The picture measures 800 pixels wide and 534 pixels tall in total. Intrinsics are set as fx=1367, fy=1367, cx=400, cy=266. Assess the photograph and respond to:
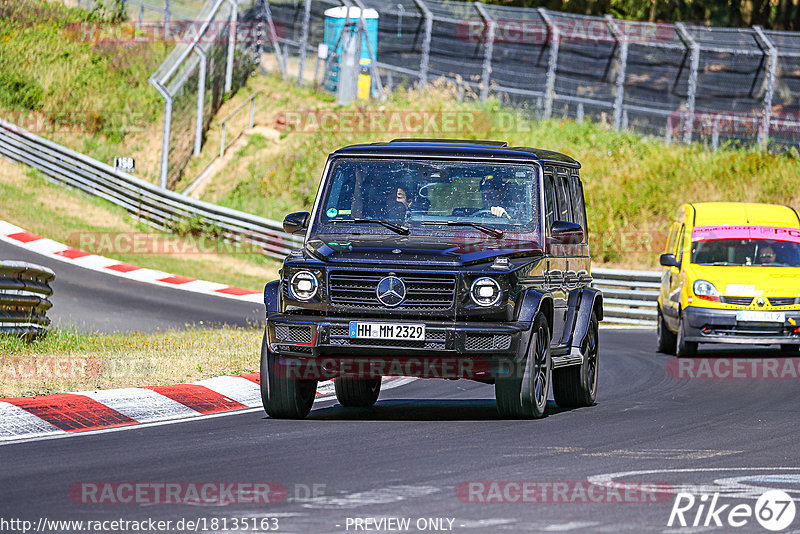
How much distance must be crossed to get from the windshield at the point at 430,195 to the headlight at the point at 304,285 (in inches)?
32.9

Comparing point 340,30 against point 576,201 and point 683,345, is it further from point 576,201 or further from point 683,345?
point 576,201

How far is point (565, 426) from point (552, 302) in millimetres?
1087

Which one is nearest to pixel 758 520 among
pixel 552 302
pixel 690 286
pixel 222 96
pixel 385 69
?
pixel 552 302

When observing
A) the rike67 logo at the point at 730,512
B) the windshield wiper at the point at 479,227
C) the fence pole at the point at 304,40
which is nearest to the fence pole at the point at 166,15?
the fence pole at the point at 304,40

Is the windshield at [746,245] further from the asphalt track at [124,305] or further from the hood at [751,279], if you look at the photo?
the asphalt track at [124,305]

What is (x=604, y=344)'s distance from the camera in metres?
20.9

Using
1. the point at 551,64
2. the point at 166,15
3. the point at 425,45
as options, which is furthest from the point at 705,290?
the point at 166,15

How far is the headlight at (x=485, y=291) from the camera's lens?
32.5ft

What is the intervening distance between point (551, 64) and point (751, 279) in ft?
53.3

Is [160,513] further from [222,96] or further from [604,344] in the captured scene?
[222,96]

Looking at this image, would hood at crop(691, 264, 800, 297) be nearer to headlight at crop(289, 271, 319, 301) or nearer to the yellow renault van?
the yellow renault van

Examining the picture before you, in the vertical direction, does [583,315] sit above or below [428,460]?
above

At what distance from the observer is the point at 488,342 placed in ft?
32.3

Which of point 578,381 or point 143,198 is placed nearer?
point 578,381
